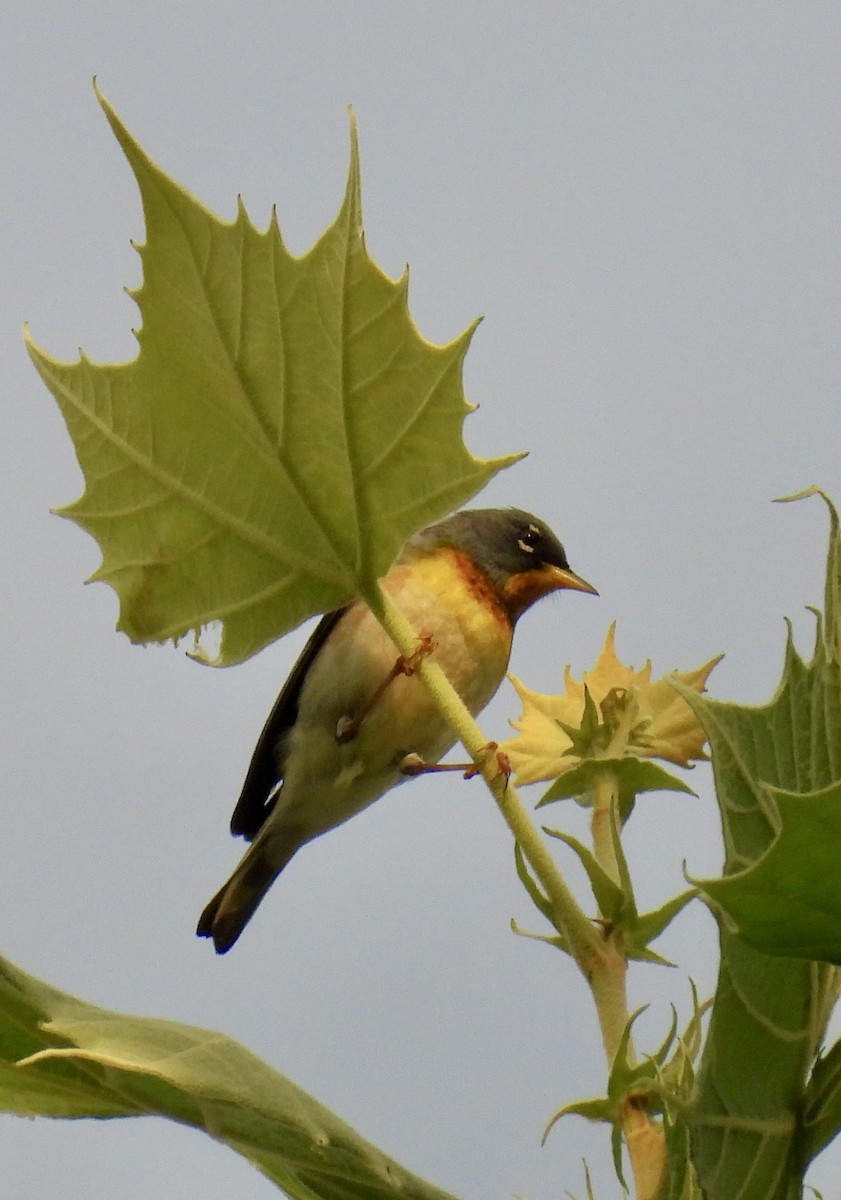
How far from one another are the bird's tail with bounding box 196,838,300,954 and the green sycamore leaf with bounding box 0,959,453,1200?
10.5 ft

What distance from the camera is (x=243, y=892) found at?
506cm

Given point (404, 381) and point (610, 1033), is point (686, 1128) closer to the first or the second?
point (610, 1033)

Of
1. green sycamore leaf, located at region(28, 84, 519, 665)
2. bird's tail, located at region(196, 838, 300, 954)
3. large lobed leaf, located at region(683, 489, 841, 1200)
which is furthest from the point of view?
bird's tail, located at region(196, 838, 300, 954)

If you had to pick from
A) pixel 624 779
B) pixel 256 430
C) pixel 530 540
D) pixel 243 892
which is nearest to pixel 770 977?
pixel 624 779

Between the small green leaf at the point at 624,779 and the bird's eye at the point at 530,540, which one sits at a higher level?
the bird's eye at the point at 530,540

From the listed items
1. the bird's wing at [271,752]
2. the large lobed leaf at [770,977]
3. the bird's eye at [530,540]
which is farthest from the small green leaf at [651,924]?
the bird's eye at [530,540]

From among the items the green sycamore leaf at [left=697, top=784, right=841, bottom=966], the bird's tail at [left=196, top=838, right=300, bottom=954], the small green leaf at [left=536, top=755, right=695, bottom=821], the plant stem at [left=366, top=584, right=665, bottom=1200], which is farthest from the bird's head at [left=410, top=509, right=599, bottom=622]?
the green sycamore leaf at [left=697, top=784, right=841, bottom=966]

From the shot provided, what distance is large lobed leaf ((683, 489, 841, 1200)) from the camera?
141 cm

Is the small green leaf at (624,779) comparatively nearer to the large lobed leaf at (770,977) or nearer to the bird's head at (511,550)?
the large lobed leaf at (770,977)

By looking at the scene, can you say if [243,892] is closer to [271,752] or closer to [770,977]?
[271,752]

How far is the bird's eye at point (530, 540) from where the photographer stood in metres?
5.36

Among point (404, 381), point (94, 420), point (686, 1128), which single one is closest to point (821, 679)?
point (686, 1128)

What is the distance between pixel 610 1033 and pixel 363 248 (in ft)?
3.20

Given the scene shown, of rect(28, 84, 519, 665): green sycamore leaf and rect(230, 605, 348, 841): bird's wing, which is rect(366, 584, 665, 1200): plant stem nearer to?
Result: rect(28, 84, 519, 665): green sycamore leaf
